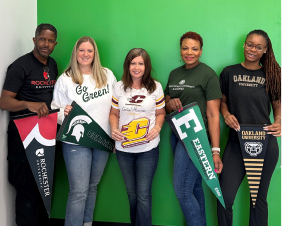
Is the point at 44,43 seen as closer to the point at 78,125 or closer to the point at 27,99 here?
the point at 27,99

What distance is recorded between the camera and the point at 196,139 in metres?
2.04

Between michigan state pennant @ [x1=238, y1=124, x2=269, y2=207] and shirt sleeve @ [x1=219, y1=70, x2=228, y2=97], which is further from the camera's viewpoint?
shirt sleeve @ [x1=219, y1=70, x2=228, y2=97]

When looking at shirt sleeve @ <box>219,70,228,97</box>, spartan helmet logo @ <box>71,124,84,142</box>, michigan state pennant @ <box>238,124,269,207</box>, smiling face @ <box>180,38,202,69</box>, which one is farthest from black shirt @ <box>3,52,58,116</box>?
michigan state pennant @ <box>238,124,269,207</box>

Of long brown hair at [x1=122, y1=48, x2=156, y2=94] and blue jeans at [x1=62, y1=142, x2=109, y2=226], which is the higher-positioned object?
long brown hair at [x1=122, y1=48, x2=156, y2=94]

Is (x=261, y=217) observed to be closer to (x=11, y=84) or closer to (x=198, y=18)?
(x=198, y=18)

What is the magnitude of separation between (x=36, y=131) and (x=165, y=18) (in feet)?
4.61

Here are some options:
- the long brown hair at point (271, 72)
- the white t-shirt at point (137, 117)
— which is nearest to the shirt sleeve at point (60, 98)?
the white t-shirt at point (137, 117)

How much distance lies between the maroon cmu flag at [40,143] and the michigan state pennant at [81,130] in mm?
127

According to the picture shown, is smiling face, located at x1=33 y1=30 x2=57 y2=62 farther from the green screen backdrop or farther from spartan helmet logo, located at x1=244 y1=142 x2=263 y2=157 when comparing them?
spartan helmet logo, located at x1=244 y1=142 x2=263 y2=157

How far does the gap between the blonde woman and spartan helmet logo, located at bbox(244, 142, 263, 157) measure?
3.47 ft

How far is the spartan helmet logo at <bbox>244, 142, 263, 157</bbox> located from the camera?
6.61 feet

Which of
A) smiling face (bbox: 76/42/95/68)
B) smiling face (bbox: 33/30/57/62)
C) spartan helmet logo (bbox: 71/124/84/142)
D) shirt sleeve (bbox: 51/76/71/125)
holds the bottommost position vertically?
spartan helmet logo (bbox: 71/124/84/142)

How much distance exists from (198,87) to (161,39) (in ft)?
2.16

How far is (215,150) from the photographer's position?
6.72 feet
